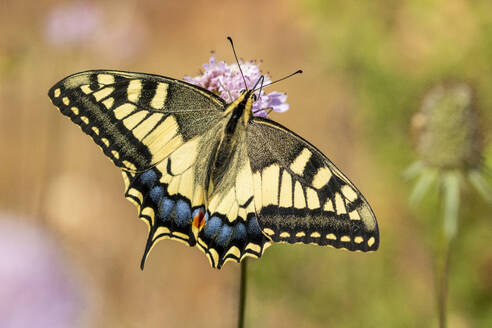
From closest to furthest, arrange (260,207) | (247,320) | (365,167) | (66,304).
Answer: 1. (66,304)
2. (260,207)
3. (247,320)
4. (365,167)

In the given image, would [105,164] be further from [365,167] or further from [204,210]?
[204,210]

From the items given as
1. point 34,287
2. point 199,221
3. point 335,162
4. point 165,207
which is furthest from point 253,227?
point 335,162

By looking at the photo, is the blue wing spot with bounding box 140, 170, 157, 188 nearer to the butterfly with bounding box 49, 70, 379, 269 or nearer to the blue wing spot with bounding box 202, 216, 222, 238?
the butterfly with bounding box 49, 70, 379, 269

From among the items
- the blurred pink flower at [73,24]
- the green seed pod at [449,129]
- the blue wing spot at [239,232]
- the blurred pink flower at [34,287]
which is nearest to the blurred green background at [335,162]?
the blurred pink flower at [73,24]

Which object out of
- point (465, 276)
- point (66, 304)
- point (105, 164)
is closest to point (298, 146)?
point (66, 304)

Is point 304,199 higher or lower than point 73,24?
lower

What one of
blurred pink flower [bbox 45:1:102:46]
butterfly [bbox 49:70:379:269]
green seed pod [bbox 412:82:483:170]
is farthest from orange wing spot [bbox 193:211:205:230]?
blurred pink flower [bbox 45:1:102:46]

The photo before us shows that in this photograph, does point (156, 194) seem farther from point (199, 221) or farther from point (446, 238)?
point (446, 238)

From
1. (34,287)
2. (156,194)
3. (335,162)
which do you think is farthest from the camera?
(335,162)
